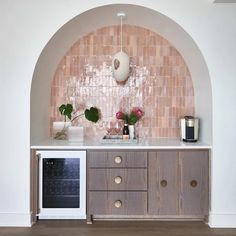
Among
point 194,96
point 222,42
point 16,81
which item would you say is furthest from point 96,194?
point 222,42

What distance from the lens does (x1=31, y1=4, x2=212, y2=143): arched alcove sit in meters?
3.57

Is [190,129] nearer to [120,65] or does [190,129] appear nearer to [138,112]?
[138,112]

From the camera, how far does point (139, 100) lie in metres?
4.20

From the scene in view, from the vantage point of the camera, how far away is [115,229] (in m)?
3.42

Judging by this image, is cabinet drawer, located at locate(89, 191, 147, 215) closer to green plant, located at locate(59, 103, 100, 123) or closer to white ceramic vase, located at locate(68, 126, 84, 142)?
white ceramic vase, located at locate(68, 126, 84, 142)

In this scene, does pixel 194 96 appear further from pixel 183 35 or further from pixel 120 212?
pixel 120 212

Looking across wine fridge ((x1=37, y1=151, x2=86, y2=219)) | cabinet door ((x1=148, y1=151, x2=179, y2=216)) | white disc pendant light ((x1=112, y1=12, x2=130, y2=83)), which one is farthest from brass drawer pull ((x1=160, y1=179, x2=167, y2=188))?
white disc pendant light ((x1=112, y1=12, x2=130, y2=83))

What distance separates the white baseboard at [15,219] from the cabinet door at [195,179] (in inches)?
57.2

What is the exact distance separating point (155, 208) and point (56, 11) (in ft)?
6.70

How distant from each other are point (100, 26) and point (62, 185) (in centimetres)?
173

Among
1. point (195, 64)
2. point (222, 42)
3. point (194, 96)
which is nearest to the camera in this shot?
point (222, 42)

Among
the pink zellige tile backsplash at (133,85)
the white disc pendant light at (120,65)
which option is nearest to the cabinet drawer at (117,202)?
the pink zellige tile backsplash at (133,85)

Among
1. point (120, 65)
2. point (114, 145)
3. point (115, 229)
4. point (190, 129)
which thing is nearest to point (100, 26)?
point (120, 65)

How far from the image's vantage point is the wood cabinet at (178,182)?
11.6ft
